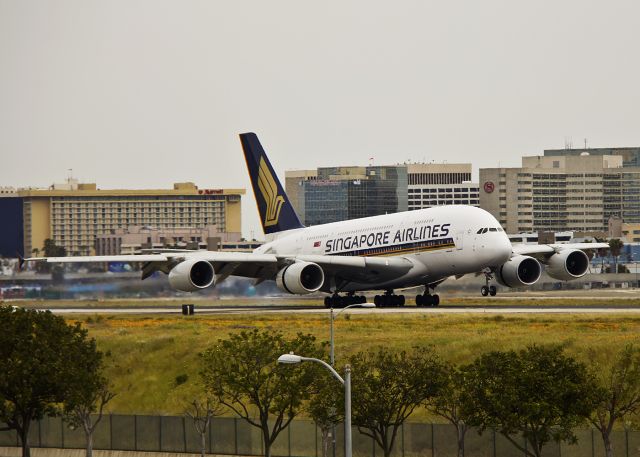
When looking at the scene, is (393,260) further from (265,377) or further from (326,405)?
(326,405)

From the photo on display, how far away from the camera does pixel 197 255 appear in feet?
311

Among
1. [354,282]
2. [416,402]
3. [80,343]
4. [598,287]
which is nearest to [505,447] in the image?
[416,402]

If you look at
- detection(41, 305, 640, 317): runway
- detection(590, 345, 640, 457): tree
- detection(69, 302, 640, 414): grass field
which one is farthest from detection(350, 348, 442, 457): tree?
detection(41, 305, 640, 317): runway

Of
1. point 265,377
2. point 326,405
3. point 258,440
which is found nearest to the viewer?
point 326,405

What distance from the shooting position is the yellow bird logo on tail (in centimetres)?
11225

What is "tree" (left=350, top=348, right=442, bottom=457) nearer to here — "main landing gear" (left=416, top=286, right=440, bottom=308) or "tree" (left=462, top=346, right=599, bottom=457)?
"tree" (left=462, top=346, right=599, bottom=457)

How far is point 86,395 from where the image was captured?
60750 millimetres

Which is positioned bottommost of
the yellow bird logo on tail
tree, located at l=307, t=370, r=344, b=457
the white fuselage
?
tree, located at l=307, t=370, r=344, b=457

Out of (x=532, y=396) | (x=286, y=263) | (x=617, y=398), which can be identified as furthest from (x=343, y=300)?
(x=532, y=396)

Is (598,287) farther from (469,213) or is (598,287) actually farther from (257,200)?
(469,213)

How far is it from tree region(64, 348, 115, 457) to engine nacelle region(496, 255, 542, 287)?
3375 cm

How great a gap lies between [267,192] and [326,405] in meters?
59.7

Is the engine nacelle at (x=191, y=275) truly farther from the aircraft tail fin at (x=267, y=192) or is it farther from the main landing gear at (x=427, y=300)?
the aircraft tail fin at (x=267, y=192)

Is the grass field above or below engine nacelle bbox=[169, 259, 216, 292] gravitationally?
below
